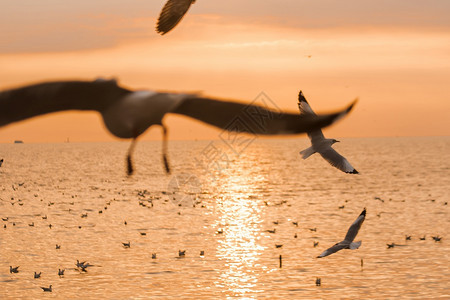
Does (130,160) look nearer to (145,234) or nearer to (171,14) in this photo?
(171,14)

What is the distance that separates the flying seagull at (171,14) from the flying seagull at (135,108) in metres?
1.92

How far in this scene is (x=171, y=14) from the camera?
464 centimetres

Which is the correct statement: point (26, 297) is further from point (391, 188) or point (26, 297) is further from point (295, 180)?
point (295, 180)

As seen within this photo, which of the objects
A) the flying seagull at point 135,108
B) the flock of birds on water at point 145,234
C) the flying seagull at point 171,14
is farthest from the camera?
the flock of birds on water at point 145,234

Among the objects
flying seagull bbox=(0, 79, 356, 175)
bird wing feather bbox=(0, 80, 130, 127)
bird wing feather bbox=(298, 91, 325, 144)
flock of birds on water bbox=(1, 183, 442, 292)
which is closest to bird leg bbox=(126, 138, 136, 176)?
flying seagull bbox=(0, 79, 356, 175)

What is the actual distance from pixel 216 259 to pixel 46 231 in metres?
24.2

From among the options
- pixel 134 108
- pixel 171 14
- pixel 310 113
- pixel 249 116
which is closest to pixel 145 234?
pixel 171 14

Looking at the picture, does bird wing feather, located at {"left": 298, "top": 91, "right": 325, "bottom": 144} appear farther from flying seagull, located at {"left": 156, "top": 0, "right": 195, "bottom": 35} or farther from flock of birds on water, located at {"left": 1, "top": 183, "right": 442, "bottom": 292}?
flock of birds on water, located at {"left": 1, "top": 183, "right": 442, "bottom": 292}

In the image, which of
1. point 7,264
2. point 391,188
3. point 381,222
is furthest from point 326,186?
point 7,264

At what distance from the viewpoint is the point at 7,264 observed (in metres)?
63.8

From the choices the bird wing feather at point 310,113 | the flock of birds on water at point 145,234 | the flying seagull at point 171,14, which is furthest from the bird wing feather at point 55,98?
the flock of birds on water at point 145,234

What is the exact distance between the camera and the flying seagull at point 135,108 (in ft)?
7.02

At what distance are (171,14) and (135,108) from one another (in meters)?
2.64

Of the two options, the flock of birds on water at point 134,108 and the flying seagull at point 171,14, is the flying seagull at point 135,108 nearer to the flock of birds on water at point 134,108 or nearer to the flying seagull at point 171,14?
the flock of birds on water at point 134,108
